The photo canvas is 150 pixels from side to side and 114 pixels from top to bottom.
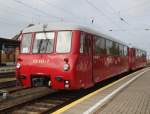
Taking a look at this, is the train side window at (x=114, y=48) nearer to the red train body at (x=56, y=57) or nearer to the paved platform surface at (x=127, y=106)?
the red train body at (x=56, y=57)

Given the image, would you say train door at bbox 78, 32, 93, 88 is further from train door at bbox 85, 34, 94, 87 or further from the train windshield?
the train windshield

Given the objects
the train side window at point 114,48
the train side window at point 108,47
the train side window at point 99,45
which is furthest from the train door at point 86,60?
the train side window at point 114,48

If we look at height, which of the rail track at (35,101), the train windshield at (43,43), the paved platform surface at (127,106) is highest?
the train windshield at (43,43)

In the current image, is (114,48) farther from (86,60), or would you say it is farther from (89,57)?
(86,60)

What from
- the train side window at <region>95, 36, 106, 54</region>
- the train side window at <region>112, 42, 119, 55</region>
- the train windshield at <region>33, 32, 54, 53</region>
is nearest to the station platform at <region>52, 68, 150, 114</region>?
the train windshield at <region>33, 32, 54, 53</region>

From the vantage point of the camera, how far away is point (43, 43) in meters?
12.8

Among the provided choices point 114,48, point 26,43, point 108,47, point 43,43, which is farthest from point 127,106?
point 114,48

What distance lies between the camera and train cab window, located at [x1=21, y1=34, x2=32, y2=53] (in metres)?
13.0

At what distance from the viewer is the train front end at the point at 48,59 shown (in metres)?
11.8

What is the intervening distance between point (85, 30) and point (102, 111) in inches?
194

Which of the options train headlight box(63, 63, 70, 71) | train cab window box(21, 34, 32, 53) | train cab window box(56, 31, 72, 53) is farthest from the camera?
train cab window box(21, 34, 32, 53)

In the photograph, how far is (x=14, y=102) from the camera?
12.5 m

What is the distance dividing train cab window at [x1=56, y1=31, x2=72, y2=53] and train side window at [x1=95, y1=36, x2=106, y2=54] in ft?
8.54

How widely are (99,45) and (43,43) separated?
11.0 ft
